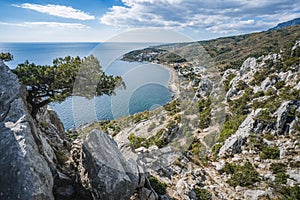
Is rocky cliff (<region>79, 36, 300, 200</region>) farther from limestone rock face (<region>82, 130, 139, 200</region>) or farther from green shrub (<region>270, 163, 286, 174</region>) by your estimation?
limestone rock face (<region>82, 130, 139, 200</region>)

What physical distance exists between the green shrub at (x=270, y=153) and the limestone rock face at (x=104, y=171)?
14.6 m

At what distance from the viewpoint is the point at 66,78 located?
9.26m

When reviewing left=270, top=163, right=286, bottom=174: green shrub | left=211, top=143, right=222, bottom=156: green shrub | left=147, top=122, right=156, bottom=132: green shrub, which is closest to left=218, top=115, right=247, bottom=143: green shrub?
left=211, top=143, right=222, bottom=156: green shrub

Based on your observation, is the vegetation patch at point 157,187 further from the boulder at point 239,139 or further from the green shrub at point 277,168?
the boulder at point 239,139

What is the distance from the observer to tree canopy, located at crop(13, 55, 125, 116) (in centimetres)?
908

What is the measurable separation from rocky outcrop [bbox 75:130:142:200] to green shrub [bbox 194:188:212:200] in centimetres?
523

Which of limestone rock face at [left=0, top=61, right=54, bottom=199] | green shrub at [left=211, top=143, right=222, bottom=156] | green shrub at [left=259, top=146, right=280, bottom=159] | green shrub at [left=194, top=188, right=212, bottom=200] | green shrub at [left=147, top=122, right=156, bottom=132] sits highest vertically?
limestone rock face at [left=0, top=61, right=54, bottom=199]

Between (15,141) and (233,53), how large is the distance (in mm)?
104733

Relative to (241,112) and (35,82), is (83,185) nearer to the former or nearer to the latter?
(35,82)

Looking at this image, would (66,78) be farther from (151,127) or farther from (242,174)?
(151,127)

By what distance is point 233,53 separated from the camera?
98375 millimetres

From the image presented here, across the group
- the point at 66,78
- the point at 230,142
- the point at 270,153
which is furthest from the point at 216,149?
the point at 66,78

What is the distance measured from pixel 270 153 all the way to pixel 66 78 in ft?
60.1

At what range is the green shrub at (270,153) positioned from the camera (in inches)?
715
